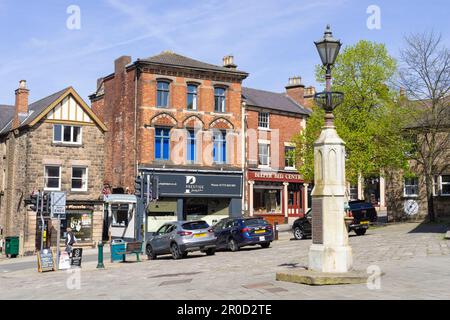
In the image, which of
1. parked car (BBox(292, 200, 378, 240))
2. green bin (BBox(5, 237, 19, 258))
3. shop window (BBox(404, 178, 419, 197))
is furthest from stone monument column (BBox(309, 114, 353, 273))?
shop window (BBox(404, 178, 419, 197))

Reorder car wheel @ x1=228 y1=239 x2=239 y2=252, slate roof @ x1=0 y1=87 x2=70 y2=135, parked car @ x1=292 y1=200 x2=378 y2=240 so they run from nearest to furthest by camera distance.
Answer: car wheel @ x1=228 y1=239 x2=239 y2=252 → parked car @ x1=292 y1=200 x2=378 y2=240 → slate roof @ x1=0 y1=87 x2=70 y2=135

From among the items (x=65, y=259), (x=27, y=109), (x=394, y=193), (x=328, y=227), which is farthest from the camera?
(x=394, y=193)

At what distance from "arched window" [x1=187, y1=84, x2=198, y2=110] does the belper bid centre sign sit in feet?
15.8

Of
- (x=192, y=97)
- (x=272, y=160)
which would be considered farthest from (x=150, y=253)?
(x=272, y=160)

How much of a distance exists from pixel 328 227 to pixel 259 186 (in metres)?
30.3

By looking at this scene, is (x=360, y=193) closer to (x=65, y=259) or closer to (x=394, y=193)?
(x=394, y=193)

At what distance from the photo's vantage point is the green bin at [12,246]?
3172 centimetres

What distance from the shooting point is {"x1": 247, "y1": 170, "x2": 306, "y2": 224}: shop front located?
4272 centimetres

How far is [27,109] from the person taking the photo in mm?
37344

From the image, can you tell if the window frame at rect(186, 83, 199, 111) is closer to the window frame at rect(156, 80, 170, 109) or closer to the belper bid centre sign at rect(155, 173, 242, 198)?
the window frame at rect(156, 80, 170, 109)

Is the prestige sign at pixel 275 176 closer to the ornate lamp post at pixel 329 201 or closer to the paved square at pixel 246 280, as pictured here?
the paved square at pixel 246 280

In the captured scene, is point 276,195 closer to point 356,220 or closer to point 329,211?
point 356,220
